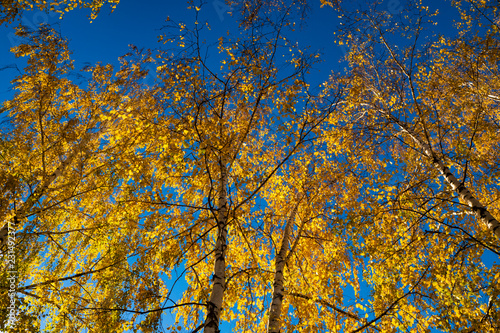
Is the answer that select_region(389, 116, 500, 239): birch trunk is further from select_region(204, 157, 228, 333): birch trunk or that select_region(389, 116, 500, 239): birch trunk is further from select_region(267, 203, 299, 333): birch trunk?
select_region(204, 157, 228, 333): birch trunk

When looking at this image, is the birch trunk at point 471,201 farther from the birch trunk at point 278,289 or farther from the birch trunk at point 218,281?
the birch trunk at point 218,281

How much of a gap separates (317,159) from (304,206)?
1.99 metres

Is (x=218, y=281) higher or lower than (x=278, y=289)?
lower

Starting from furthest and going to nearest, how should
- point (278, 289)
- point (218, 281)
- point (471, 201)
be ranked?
point (278, 289) < point (471, 201) < point (218, 281)

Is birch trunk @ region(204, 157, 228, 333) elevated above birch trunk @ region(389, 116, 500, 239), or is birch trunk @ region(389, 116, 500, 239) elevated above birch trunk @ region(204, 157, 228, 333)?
birch trunk @ region(389, 116, 500, 239)

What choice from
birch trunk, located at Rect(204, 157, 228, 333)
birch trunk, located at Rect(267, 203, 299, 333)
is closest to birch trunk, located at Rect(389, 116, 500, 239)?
birch trunk, located at Rect(267, 203, 299, 333)

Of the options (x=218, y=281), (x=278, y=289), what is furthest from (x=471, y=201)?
(x=218, y=281)

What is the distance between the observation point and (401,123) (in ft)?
21.6

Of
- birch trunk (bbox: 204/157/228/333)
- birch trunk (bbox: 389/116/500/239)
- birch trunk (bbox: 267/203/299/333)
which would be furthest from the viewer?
birch trunk (bbox: 267/203/299/333)

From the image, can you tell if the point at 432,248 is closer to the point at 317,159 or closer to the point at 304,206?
the point at 304,206

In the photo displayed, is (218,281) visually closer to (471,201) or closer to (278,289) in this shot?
(278,289)

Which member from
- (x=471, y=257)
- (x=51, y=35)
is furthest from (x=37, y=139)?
(x=471, y=257)

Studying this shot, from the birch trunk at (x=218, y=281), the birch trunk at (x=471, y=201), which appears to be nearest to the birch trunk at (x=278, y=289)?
the birch trunk at (x=218, y=281)

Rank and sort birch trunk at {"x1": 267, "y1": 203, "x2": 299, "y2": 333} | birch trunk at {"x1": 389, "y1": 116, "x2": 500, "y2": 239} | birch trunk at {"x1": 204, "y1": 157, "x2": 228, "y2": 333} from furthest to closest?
birch trunk at {"x1": 267, "y1": 203, "x2": 299, "y2": 333}
birch trunk at {"x1": 389, "y1": 116, "x2": 500, "y2": 239}
birch trunk at {"x1": 204, "y1": 157, "x2": 228, "y2": 333}
